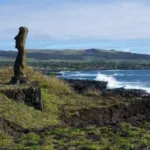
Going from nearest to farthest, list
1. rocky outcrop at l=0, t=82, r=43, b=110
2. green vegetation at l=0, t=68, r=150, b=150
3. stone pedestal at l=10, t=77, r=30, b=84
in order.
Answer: green vegetation at l=0, t=68, r=150, b=150
rocky outcrop at l=0, t=82, r=43, b=110
stone pedestal at l=10, t=77, r=30, b=84

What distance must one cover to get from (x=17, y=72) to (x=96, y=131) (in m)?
11.2

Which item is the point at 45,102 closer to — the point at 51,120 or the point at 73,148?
the point at 51,120

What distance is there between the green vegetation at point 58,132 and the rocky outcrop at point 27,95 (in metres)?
0.42

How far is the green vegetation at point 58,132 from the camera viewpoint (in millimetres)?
14445

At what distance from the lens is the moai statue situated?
26484mm

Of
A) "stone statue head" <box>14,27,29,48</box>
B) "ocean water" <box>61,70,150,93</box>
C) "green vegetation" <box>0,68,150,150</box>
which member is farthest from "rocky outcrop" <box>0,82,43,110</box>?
"ocean water" <box>61,70,150,93</box>

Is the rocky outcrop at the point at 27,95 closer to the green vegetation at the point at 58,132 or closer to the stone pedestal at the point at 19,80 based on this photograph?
the green vegetation at the point at 58,132

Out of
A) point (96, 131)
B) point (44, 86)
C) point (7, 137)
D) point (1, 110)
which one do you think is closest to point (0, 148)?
point (7, 137)

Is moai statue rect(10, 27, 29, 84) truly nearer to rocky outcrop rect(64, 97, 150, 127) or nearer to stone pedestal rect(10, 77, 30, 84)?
stone pedestal rect(10, 77, 30, 84)

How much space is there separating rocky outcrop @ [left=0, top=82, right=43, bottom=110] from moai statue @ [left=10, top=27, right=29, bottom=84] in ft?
11.3

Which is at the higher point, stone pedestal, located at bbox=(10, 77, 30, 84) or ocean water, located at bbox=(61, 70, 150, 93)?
stone pedestal, located at bbox=(10, 77, 30, 84)

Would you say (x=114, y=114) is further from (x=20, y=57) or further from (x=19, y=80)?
(x=20, y=57)

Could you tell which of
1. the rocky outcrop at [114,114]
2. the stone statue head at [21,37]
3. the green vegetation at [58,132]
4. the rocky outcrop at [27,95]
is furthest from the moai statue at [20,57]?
the rocky outcrop at [114,114]

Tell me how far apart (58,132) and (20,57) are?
11.1 meters
